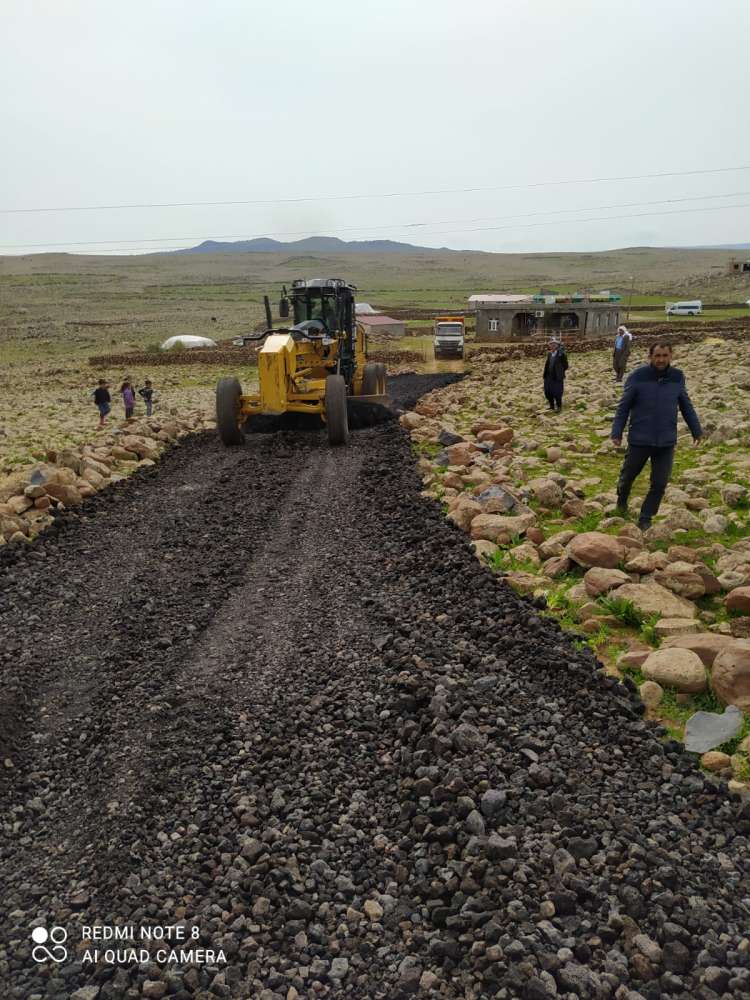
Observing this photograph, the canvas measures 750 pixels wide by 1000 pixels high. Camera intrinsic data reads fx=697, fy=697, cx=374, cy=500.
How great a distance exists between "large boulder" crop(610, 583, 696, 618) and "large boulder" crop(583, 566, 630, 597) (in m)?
0.08

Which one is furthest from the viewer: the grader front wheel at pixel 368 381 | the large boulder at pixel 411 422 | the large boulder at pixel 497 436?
the grader front wheel at pixel 368 381

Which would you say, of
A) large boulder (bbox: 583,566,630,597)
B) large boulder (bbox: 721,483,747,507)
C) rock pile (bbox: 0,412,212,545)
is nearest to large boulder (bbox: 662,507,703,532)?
large boulder (bbox: 721,483,747,507)

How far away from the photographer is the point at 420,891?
305 cm

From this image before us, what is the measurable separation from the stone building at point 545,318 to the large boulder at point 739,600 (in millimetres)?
36982

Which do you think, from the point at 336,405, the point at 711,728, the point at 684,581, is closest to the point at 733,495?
the point at 684,581

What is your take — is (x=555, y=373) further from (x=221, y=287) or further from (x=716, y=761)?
(x=221, y=287)

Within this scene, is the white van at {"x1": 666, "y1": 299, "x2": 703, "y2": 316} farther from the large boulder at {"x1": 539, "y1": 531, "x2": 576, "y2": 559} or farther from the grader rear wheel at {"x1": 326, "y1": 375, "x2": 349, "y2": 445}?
the large boulder at {"x1": 539, "y1": 531, "x2": 576, "y2": 559}

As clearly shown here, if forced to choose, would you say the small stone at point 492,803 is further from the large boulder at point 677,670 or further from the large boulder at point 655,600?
the large boulder at point 655,600

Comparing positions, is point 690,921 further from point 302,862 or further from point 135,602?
point 135,602

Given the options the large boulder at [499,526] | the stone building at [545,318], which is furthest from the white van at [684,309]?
the large boulder at [499,526]

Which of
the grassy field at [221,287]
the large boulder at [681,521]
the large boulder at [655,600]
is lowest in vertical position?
the large boulder at [655,600]

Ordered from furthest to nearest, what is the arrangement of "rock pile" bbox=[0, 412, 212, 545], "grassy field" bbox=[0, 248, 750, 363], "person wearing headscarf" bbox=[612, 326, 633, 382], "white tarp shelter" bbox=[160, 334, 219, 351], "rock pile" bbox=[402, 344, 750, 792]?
"grassy field" bbox=[0, 248, 750, 363] < "white tarp shelter" bbox=[160, 334, 219, 351] < "person wearing headscarf" bbox=[612, 326, 633, 382] < "rock pile" bbox=[0, 412, 212, 545] < "rock pile" bbox=[402, 344, 750, 792]

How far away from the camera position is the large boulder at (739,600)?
493 centimetres

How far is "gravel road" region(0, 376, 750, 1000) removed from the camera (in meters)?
2.74
